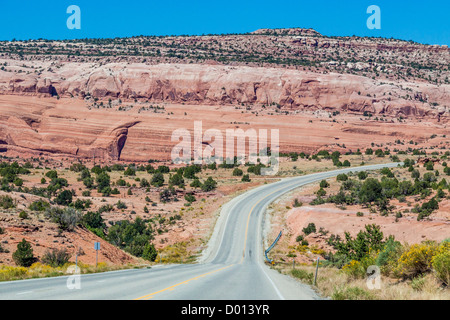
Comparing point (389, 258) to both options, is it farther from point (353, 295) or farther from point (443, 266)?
point (353, 295)

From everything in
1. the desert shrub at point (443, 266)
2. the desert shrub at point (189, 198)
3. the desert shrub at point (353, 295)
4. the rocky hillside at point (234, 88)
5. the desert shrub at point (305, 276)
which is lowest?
the desert shrub at point (189, 198)

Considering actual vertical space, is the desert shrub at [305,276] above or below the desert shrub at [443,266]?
below

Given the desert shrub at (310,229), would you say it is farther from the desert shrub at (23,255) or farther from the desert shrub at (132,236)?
the desert shrub at (23,255)

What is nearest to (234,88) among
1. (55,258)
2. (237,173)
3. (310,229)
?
(237,173)

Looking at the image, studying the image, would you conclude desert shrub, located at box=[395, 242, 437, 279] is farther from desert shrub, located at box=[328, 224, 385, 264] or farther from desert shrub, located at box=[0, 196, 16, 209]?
desert shrub, located at box=[0, 196, 16, 209]

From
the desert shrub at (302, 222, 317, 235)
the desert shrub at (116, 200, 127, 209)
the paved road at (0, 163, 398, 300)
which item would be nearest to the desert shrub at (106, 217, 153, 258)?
the paved road at (0, 163, 398, 300)

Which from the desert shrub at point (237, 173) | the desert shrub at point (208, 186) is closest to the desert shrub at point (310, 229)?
the desert shrub at point (208, 186)
